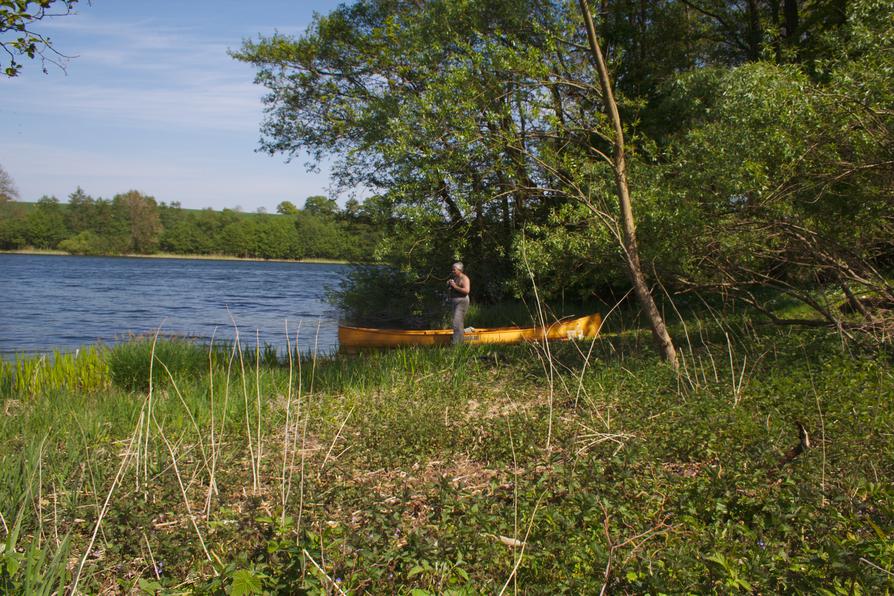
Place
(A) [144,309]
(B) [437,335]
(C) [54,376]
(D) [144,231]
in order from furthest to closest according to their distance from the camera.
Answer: (D) [144,231]
(A) [144,309]
(B) [437,335]
(C) [54,376]

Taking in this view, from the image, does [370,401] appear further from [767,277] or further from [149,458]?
[767,277]

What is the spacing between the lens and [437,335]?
548 inches

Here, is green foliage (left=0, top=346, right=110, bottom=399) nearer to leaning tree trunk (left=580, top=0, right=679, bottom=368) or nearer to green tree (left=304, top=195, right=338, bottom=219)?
leaning tree trunk (left=580, top=0, right=679, bottom=368)

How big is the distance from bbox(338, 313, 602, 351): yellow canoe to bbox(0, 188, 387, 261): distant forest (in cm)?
6579

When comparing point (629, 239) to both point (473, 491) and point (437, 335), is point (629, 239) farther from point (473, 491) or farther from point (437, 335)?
point (437, 335)

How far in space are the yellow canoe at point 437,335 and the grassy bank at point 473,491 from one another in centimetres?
646

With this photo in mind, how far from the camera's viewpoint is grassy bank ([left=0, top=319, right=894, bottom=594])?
2.98 m

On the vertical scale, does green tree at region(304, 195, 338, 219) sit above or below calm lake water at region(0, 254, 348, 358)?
above

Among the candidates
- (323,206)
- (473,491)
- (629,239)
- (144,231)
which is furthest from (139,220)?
(473,491)

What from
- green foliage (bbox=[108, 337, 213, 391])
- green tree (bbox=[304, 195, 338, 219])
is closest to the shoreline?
green tree (bbox=[304, 195, 338, 219])

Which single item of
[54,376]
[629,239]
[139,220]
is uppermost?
[139,220]

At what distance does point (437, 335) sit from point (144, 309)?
20.2 meters

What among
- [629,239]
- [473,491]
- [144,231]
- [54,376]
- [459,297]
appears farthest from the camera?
[144,231]

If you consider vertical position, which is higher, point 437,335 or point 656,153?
point 656,153
